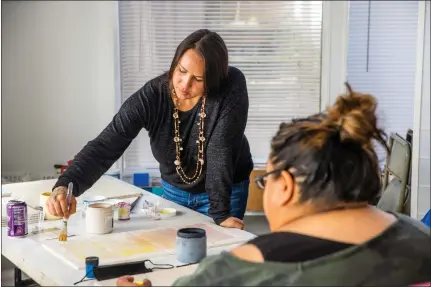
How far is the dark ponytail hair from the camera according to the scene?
120cm

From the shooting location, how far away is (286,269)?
3.81 feet

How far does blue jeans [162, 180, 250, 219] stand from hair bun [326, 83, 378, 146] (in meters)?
1.05

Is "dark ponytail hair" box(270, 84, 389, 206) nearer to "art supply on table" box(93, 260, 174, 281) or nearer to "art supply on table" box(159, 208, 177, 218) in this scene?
"art supply on table" box(93, 260, 174, 281)

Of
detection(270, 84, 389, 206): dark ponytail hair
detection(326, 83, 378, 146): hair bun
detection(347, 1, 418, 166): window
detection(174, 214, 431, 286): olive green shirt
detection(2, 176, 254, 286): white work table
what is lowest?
detection(2, 176, 254, 286): white work table

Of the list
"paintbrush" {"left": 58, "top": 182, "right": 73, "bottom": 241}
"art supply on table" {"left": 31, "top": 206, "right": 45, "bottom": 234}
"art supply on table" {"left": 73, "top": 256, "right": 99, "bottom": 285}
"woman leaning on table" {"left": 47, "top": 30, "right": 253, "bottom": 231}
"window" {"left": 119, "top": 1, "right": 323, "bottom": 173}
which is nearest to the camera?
"art supply on table" {"left": 73, "top": 256, "right": 99, "bottom": 285}

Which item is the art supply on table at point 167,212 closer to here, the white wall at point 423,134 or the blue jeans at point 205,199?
the blue jeans at point 205,199

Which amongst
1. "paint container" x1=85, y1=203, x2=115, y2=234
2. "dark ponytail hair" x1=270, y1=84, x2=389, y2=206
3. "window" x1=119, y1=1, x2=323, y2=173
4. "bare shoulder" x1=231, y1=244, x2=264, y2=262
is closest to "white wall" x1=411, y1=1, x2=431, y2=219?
"window" x1=119, y1=1, x2=323, y2=173

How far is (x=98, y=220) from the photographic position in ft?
6.44

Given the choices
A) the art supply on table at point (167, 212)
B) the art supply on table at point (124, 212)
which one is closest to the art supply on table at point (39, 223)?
the art supply on table at point (124, 212)

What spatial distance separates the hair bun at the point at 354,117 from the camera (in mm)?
1223

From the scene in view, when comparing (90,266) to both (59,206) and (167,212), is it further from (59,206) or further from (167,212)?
(167,212)

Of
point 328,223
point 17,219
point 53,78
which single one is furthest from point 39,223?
point 53,78

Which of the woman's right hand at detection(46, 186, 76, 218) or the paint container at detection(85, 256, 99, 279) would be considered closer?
the paint container at detection(85, 256, 99, 279)

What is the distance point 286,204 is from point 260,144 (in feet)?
9.18
